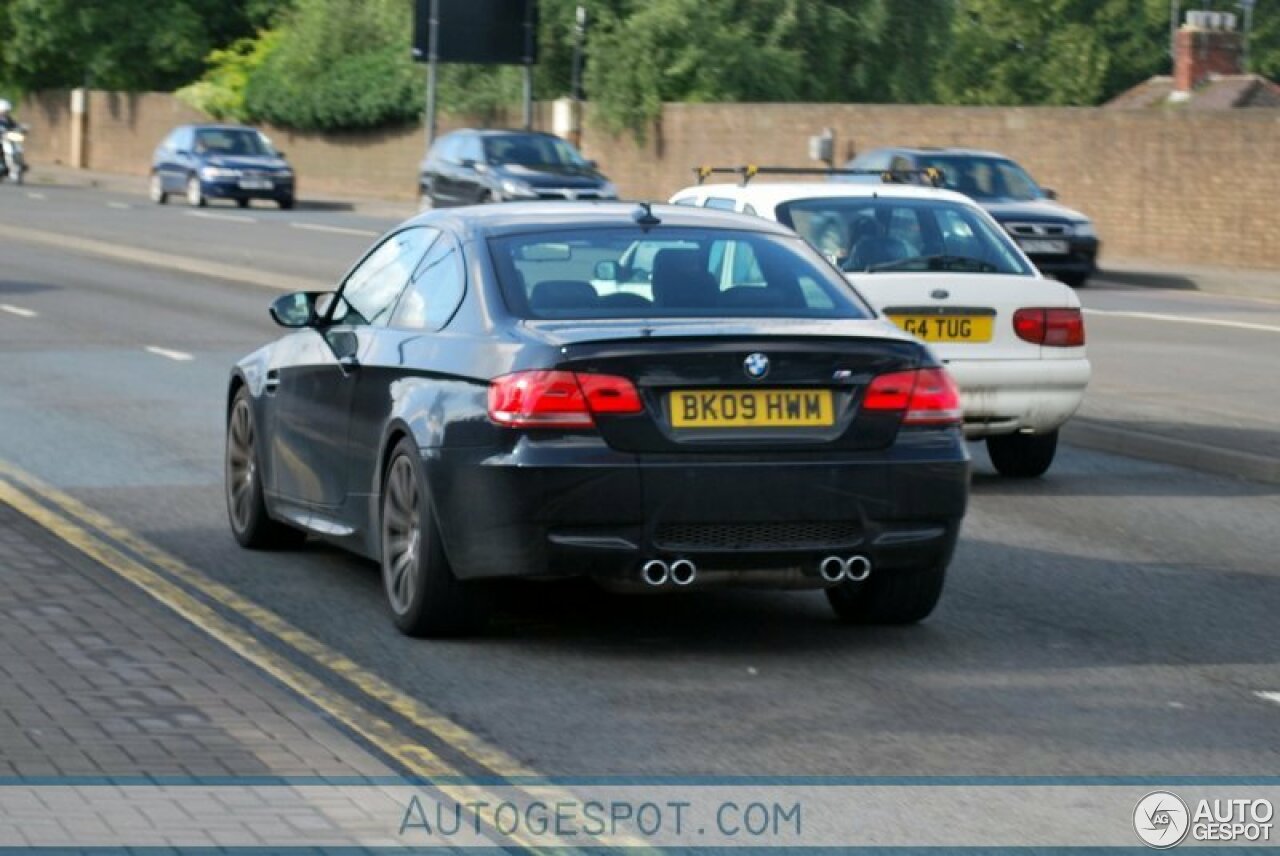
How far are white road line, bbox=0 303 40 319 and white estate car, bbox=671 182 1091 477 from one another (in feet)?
37.3

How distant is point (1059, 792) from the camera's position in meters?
6.51

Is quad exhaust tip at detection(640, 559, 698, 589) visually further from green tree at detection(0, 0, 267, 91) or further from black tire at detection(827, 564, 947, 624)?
green tree at detection(0, 0, 267, 91)

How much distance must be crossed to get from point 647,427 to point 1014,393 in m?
5.31

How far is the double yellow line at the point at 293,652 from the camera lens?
6.68 meters

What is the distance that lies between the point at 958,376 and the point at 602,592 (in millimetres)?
3726

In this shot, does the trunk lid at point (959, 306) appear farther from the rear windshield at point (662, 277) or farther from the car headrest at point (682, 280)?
the car headrest at point (682, 280)

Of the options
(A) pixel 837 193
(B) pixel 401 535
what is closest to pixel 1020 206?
(A) pixel 837 193

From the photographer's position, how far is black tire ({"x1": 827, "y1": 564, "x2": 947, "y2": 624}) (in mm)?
8867

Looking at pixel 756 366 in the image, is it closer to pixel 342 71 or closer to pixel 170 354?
pixel 170 354

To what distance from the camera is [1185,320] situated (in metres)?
26.0

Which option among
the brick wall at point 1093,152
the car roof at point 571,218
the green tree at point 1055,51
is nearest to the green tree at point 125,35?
the brick wall at point 1093,152

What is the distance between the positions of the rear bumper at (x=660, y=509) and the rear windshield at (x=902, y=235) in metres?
5.14

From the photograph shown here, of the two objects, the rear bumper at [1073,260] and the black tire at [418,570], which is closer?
the black tire at [418,570]

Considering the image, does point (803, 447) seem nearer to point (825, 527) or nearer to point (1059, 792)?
point (825, 527)
